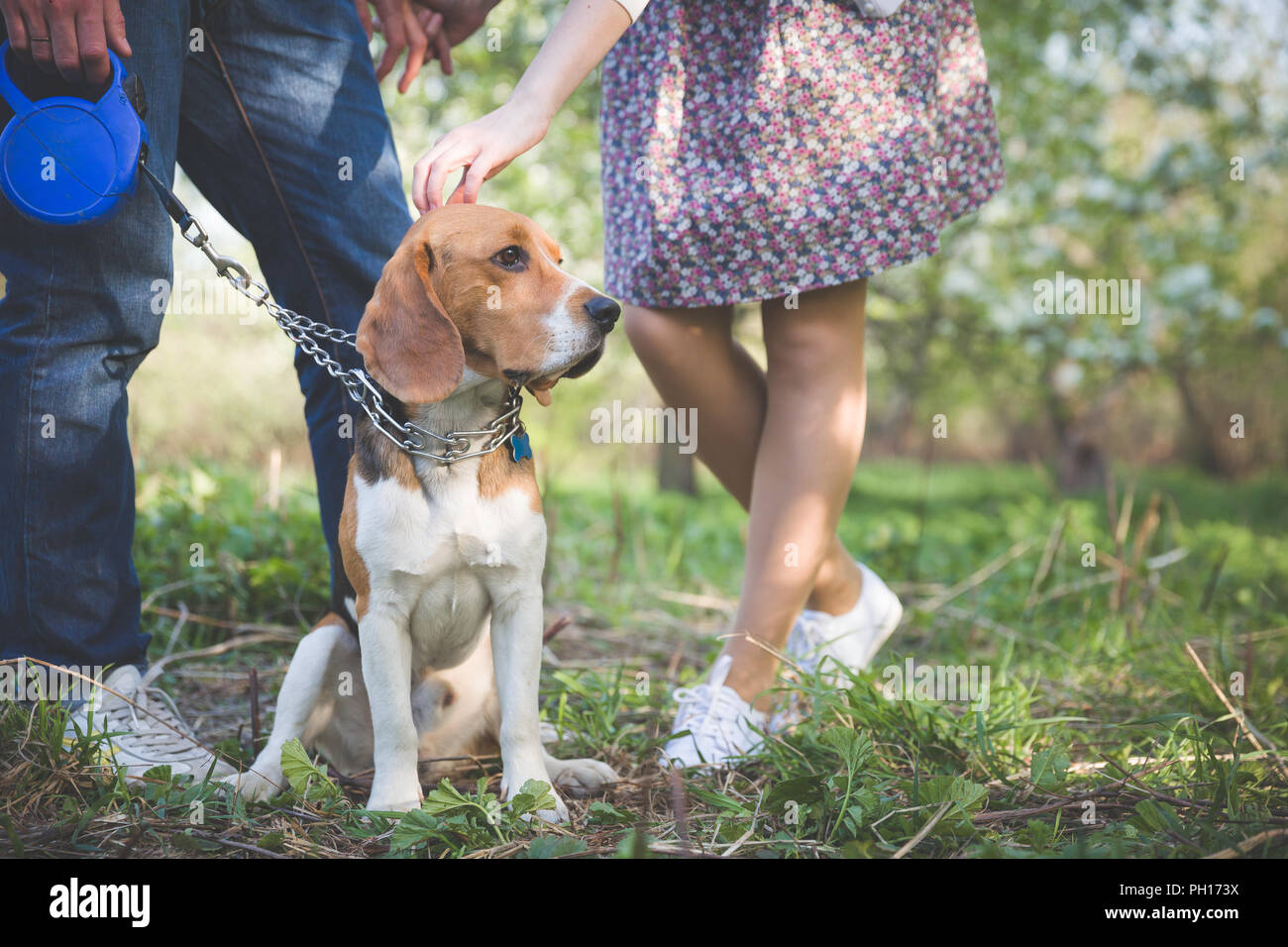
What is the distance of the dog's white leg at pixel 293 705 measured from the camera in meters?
2.00

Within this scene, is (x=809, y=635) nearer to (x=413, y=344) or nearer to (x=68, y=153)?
(x=413, y=344)

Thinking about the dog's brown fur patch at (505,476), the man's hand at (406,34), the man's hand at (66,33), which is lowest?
the dog's brown fur patch at (505,476)

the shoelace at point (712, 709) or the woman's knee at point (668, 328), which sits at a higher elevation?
the woman's knee at point (668, 328)

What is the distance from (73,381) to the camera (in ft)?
6.77

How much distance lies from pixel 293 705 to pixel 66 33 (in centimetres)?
141

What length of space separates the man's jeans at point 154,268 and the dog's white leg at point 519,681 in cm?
52

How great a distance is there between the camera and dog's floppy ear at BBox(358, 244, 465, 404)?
189 cm

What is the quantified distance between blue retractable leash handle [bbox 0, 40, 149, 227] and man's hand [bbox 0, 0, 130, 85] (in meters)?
0.04

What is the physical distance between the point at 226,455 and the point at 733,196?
22.7 ft

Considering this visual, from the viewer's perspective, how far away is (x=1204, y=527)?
243 inches

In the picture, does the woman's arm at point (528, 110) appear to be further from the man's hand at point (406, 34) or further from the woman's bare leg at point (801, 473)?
the woman's bare leg at point (801, 473)

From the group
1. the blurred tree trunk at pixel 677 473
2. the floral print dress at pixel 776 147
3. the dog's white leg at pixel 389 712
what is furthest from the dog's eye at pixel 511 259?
the blurred tree trunk at pixel 677 473

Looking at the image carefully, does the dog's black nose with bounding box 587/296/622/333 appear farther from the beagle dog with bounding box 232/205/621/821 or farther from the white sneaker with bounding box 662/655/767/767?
the white sneaker with bounding box 662/655/767/767
